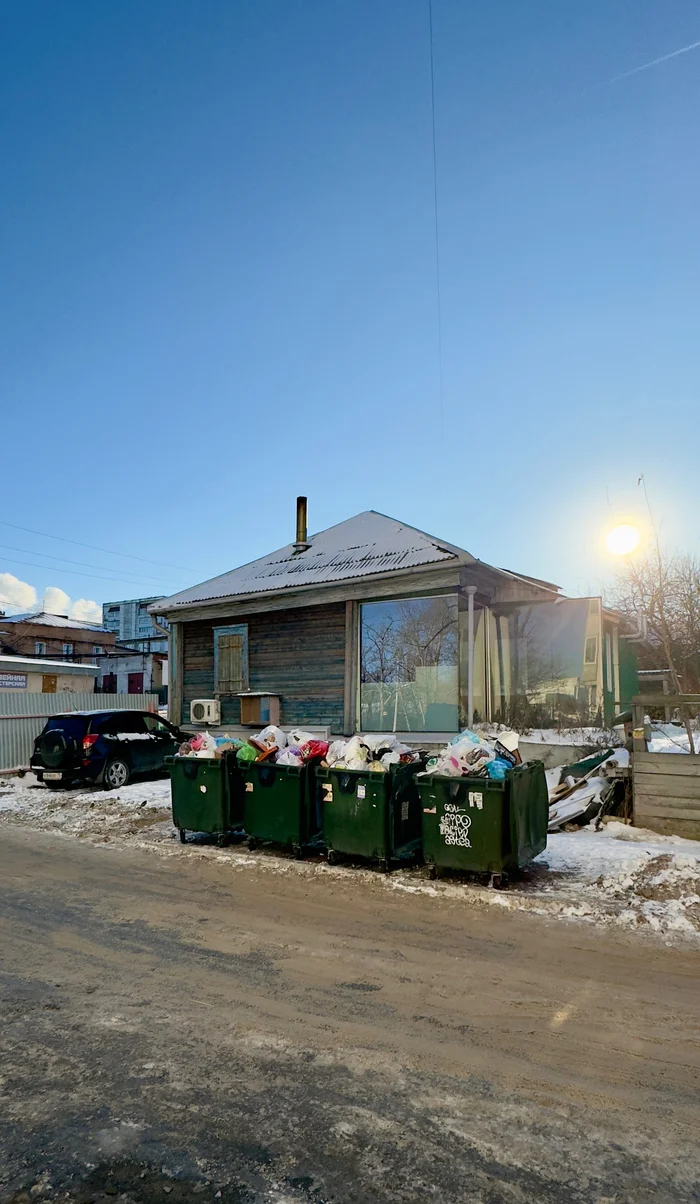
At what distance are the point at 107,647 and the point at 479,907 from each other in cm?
5061

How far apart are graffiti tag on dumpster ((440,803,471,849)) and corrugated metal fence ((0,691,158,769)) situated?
11.9 metres

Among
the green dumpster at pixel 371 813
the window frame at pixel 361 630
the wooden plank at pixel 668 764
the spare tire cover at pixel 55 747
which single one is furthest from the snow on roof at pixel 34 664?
the wooden plank at pixel 668 764

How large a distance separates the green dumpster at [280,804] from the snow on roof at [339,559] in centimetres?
592

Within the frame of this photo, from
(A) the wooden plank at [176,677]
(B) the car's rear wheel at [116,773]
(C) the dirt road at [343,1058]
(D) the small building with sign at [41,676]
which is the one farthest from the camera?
(D) the small building with sign at [41,676]

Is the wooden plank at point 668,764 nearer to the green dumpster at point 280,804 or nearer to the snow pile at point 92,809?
the green dumpster at point 280,804

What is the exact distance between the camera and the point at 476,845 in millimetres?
6902

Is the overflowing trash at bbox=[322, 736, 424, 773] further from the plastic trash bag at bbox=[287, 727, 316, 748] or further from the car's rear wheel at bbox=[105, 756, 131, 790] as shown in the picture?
the car's rear wheel at bbox=[105, 756, 131, 790]

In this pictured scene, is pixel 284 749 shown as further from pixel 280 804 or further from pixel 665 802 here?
pixel 665 802

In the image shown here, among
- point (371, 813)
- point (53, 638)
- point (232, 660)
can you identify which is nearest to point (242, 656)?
point (232, 660)

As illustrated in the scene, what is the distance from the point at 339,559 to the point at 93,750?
648 cm

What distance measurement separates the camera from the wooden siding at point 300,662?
601 inches

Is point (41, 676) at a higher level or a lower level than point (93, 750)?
higher

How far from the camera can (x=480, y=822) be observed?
6910 mm

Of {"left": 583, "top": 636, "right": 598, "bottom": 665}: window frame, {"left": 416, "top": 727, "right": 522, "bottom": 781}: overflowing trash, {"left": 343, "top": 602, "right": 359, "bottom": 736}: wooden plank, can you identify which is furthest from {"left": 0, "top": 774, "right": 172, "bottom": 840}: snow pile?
{"left": 583, "top": 636, "right": 598, "bottom": 665}: window frame
